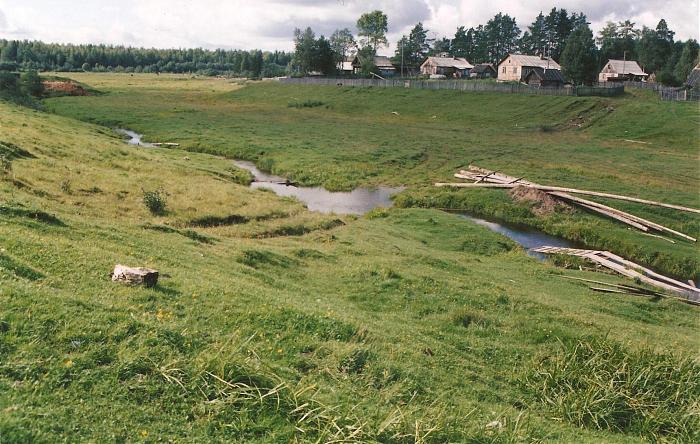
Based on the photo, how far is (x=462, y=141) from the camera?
2564 inches

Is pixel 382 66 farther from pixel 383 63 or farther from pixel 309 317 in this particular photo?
pixel 309 317

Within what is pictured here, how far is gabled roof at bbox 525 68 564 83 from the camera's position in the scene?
110 meters

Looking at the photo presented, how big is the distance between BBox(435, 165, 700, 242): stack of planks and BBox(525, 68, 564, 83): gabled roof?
232ft

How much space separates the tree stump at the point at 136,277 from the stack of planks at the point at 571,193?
29.8 meters

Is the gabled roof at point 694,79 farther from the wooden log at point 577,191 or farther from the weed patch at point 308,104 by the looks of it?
the wooden log at point 577,191

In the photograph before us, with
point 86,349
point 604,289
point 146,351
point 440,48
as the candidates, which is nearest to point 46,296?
point 86,349

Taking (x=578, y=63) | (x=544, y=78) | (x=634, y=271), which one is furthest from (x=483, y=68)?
(x=634, y=271)

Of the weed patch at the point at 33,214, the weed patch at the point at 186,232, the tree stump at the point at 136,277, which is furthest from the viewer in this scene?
the weed patch at the point at 186,232

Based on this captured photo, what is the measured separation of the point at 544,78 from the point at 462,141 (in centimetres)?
5464

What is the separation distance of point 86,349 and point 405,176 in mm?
40769

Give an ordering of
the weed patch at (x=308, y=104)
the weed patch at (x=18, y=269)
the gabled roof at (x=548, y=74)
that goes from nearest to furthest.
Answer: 1. the weed patch at (x=18, y=269)
2. the weed patch at (x=308, y=104)
3. the gabled roof at (x=548, y=74)

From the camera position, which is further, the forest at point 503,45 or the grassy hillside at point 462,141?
the forest at point 503,45

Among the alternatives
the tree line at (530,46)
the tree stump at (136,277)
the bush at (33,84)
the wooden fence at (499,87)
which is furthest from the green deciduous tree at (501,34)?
the tree stump at (136,277)

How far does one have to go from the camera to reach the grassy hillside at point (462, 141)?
1508 inches
